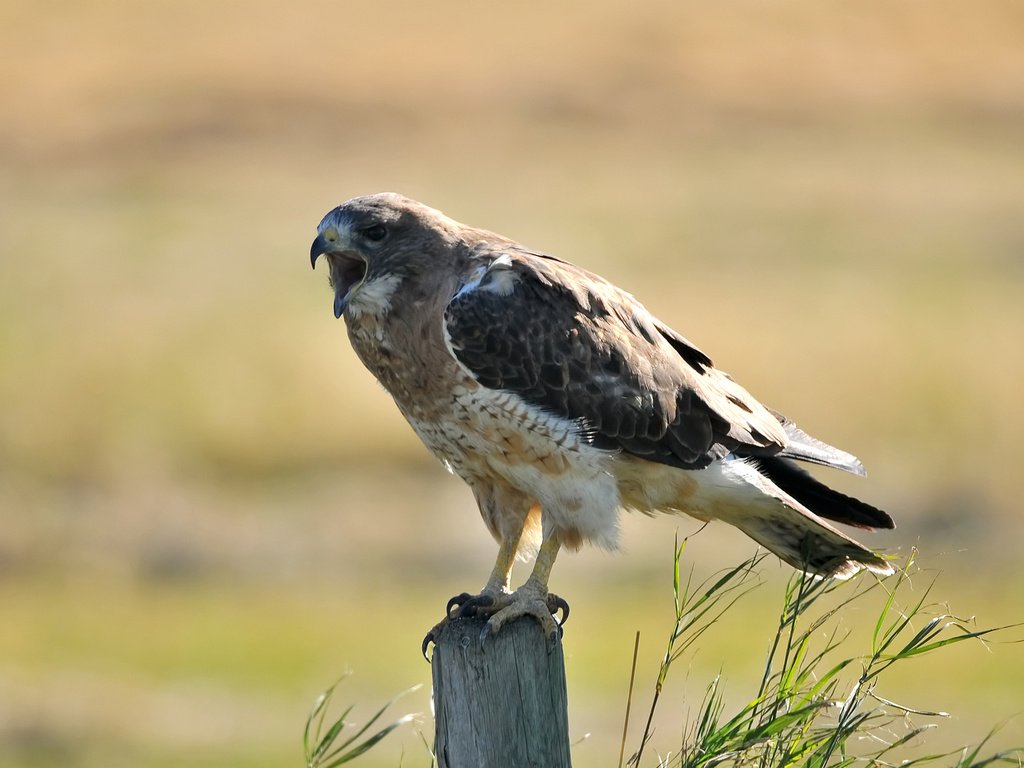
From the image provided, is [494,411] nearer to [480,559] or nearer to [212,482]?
[480,559]

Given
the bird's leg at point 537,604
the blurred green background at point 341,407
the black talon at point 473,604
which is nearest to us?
the bird's leg at point 537,604

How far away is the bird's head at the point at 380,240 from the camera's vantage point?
6129mm

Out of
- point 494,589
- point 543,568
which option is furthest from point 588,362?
point 494,589

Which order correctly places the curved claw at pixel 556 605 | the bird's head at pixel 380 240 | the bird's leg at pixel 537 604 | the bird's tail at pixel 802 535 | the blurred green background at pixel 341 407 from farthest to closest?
the blurred green background at pixel 341 407 → the bird's head at pixel 380 240 → the bird's tail at pixel 802 535 → the curved claw at pixel 556 605 → the bird's leg at pixel 537 604

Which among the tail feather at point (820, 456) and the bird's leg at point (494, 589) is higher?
the tail feather at point (820, 456)

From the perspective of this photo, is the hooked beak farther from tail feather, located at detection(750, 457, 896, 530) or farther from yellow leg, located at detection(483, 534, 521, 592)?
tail feather, located at detection(750, 457, 896, 530)

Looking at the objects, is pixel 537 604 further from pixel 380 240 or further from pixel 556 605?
pixel 380 240

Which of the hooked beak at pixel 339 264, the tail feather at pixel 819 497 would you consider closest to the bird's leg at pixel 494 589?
the tail feather at pixel 819 497

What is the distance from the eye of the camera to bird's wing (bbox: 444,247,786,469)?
6020 mm

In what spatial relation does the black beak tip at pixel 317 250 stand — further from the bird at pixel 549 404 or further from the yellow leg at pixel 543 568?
the yellow leg at pixel 543 568

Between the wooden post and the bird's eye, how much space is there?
178cm

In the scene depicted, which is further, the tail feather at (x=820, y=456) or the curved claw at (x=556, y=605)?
the tail feather at (x=820, y=456)

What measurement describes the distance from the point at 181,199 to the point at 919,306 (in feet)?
54.2

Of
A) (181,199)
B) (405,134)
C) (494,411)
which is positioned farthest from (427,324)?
(405,134)
